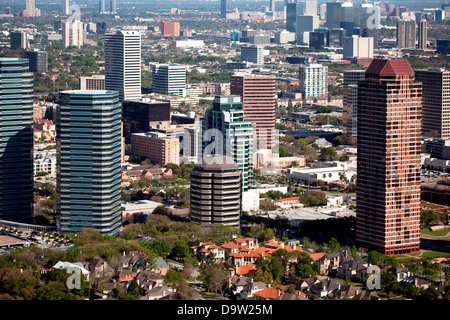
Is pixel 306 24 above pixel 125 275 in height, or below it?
above

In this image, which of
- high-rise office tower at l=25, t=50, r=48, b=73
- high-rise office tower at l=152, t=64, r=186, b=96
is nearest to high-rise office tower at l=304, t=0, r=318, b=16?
high-rise office tower at l=25, t=50, r=48, b=73

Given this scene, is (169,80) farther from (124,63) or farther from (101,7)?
(101,7)

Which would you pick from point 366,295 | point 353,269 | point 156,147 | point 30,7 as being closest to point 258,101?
point 156,147

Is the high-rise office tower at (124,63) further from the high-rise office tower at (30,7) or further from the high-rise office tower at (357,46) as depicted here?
the high-rise office tower at (30,7)

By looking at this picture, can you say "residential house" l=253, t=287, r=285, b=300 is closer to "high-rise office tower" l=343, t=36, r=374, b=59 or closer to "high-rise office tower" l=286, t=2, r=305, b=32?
"high-rise office tower" l=343, t=36, r=374, b=59

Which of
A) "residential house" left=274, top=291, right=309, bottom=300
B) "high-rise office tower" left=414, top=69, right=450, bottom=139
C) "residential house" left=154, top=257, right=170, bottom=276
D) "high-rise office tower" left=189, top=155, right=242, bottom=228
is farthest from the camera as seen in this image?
"high-rise office tower" left=414, top=69, right=450, bottom=139
